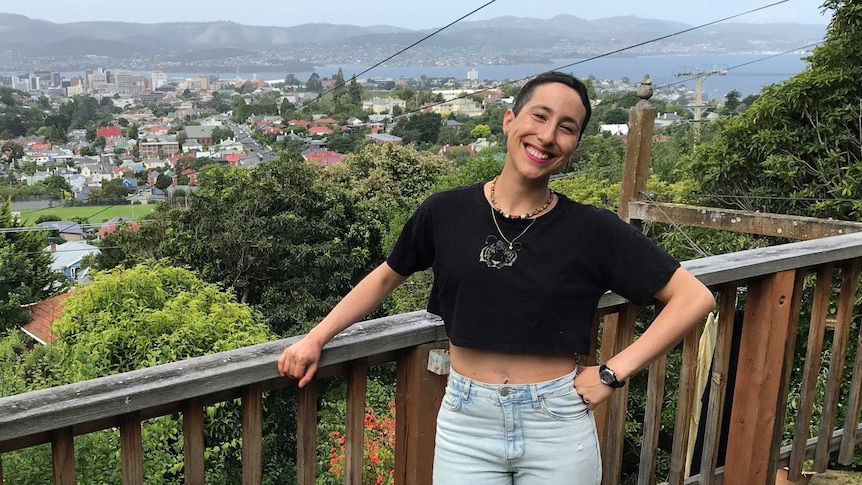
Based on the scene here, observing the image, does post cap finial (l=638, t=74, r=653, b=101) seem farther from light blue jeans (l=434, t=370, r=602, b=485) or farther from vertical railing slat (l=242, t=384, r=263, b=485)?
vertical railing slat (l=242, t=384, r=263, b=485)

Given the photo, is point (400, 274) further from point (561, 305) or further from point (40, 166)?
point (40, 166)

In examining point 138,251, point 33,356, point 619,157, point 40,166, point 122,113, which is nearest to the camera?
point 33,356

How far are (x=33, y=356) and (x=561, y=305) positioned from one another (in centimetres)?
950

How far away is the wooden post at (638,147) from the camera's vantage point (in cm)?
545

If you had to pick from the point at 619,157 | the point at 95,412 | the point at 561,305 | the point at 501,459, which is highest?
the point at 561,305

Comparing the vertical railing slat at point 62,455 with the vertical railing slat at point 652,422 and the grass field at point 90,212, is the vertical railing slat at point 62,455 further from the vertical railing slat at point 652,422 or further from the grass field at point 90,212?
the grass field at point 90,212

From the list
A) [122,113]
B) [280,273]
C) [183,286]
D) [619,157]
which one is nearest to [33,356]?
[183,286]

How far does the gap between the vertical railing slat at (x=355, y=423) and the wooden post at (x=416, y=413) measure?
86 mm

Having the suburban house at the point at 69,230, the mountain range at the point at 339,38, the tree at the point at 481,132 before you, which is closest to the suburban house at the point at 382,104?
the tree at the point at 481,132

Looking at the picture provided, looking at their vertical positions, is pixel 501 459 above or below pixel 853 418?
above

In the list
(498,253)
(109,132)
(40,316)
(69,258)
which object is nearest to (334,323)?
(498,253)

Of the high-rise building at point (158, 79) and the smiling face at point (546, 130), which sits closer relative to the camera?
the smiling face at point (546, 130)

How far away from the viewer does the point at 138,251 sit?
16.4 m

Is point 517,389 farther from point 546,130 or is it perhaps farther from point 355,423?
point 546,130
